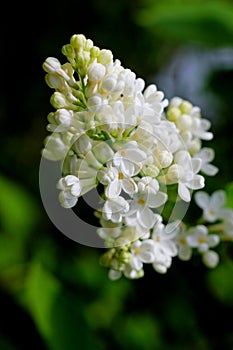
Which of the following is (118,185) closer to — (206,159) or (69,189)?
(69,189)

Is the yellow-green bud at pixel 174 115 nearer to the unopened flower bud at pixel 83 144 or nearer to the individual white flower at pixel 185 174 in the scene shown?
the individual white flower at pixel 185 174

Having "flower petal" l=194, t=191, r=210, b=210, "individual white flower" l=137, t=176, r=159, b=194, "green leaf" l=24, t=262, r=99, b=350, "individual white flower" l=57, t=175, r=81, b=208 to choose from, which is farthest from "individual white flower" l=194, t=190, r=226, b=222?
"green leaf" l=24, t=262, r=99, b=350

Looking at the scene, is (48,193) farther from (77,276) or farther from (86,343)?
(77,276)

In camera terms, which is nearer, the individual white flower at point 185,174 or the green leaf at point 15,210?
the individual white flower at point 185,174

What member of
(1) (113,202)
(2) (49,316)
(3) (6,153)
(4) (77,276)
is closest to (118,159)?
(1) (113,202)

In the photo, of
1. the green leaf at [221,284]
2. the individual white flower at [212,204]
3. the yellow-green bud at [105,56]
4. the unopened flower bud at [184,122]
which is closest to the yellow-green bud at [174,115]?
the unopened flower bud at [184,122]

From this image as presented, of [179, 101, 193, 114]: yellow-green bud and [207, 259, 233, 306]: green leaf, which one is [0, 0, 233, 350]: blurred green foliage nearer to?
[207, 259, 233, 306]: green leaf

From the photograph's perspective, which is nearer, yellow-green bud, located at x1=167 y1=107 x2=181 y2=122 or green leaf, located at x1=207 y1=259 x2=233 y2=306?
yellow-green bud, located at x1=167 y1=107 x2=181 y2=122
